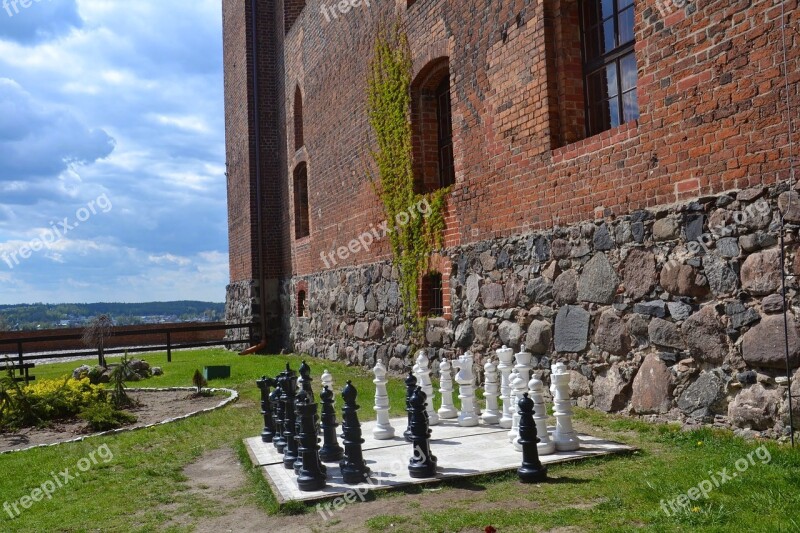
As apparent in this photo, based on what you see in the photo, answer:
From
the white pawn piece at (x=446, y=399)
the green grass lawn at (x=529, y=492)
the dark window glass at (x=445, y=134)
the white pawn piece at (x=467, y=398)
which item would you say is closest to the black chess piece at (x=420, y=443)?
the green grass lawn at (x=529, y=492)

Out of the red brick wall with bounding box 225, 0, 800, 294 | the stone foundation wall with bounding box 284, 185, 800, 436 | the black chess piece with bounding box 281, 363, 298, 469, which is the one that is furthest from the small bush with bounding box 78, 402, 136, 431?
the red brick wall with bounding box 225, 0, 800, 294

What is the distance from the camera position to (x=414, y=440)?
547 centimetres

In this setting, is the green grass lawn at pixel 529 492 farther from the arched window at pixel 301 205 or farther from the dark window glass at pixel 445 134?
the arched window at pixel 301 205

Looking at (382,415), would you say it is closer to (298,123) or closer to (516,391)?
(516,391)

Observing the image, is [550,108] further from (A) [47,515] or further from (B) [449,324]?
(A) [47,515]

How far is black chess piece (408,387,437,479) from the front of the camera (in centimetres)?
544

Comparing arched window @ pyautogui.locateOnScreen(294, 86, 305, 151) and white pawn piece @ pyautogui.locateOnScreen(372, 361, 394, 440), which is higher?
arched window @ pyautogui.locateOnScreen(294, 86, 305, 151)

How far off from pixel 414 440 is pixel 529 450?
894 millimetres

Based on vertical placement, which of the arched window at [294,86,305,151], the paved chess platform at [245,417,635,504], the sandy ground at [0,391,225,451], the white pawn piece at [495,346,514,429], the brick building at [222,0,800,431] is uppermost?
the arched window at [294,86,305,151]

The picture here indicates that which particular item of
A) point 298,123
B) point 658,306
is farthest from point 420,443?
point 298,123

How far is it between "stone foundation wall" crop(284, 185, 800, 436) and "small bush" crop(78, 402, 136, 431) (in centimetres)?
485

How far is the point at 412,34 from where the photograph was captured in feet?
39.2

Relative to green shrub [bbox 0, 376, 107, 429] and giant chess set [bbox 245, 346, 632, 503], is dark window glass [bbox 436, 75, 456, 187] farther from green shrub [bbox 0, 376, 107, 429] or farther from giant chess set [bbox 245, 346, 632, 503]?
green shrub [bbox 0, 376, 107, 429]

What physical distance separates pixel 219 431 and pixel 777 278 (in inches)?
248
